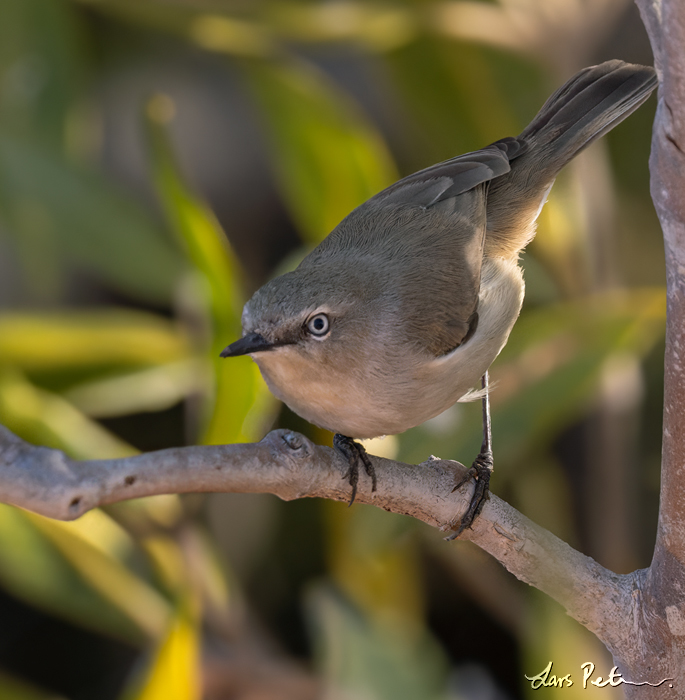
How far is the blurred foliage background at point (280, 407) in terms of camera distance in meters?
1.63

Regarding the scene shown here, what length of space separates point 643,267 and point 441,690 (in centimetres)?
140

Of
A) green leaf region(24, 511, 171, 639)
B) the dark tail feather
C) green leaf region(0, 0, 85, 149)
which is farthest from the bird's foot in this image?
green leaf region(0, 0, 85, 149)

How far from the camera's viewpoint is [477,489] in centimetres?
93

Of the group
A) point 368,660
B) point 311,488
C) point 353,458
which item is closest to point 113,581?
point 368,660

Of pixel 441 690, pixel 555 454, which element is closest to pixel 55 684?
pixel 441 690

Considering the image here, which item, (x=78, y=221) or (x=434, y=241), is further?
(x=78, y=221)

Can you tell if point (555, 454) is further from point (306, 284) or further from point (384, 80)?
point (306, 284)

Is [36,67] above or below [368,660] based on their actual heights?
above

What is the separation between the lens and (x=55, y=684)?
2201 millimetres

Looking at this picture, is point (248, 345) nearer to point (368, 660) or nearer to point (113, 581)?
point (368, 660)

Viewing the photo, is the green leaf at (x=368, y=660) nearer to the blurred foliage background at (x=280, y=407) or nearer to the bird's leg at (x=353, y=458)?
the blurred foliage background at (x=280, y=407)

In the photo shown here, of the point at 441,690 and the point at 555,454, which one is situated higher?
the point at 555,454

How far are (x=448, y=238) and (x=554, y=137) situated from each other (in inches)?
8.4

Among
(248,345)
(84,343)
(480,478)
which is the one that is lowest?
(84,343)
